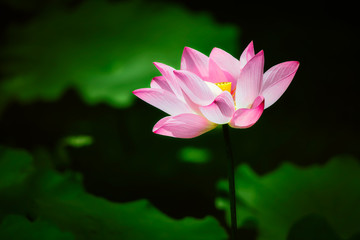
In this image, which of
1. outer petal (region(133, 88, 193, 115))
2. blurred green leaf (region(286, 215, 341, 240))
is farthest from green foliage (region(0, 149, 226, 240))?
outer petal (region(133, 88, 193, 115))

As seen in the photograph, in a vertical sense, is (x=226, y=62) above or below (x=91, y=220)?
above

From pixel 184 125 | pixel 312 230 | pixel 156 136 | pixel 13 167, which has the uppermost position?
pixel 184 125

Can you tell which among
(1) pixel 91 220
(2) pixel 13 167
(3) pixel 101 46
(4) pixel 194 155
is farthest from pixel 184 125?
(3) pixel 101 46

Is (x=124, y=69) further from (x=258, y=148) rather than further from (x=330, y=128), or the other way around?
(x=330, y=128)

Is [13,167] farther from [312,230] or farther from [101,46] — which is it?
[101,46]

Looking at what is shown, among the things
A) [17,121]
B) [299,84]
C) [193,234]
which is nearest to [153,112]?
[17,121]

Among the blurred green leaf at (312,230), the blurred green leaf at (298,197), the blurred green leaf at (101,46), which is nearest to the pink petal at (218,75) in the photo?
the blurred green leaf at (312,230)
